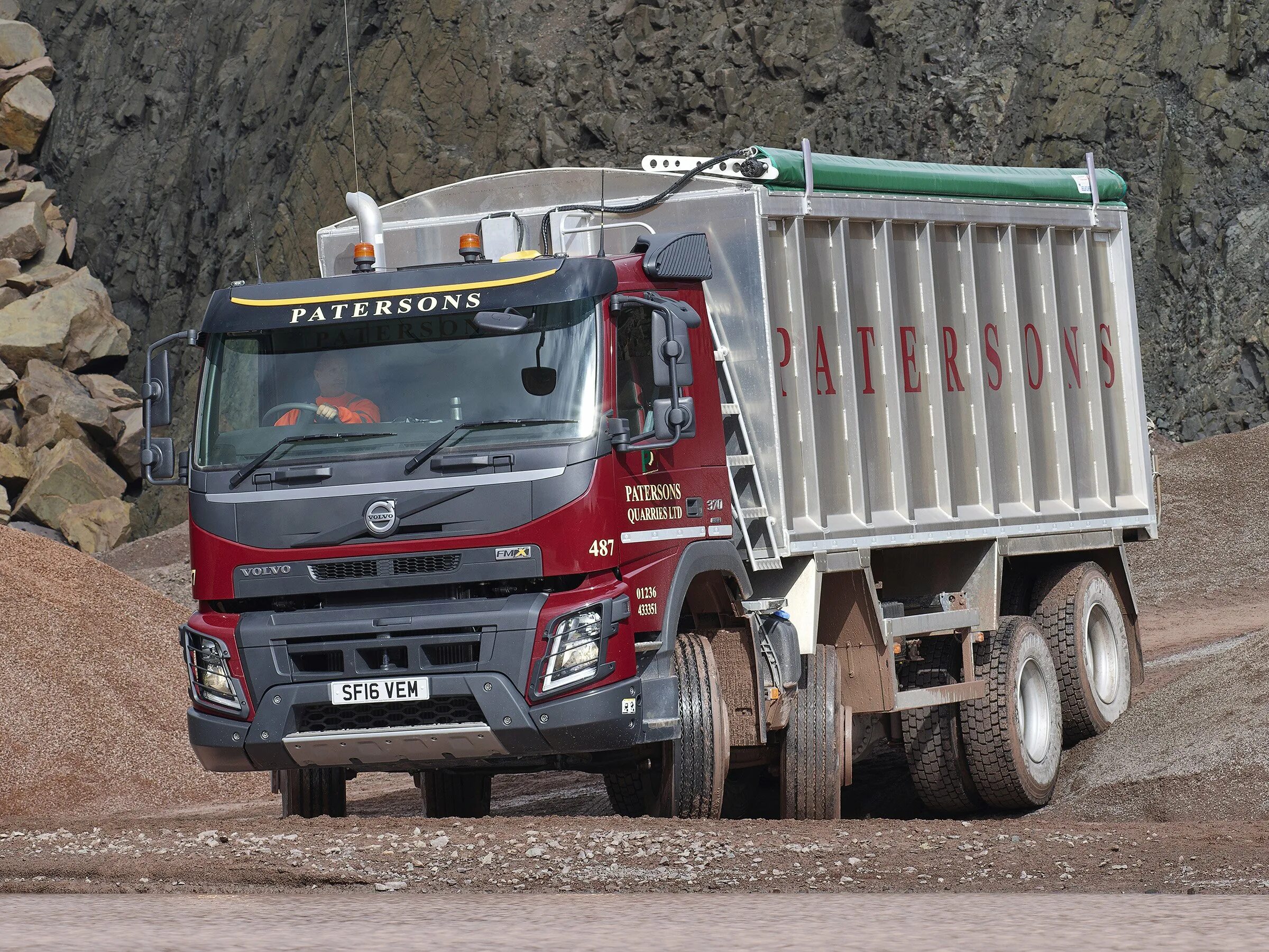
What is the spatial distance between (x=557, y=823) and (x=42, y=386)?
109ft

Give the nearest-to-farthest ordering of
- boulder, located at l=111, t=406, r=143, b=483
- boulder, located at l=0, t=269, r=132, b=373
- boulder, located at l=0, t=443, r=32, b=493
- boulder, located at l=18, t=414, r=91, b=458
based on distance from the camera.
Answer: boulder, located at l=0, t=443, r=32, b=493 → boulder, located at l=18, t=414, r=91, b=458 → boulder, located at l=111, t=406, r=143, b=483 → boulder, located at l=0, t=269, r=132, b=373

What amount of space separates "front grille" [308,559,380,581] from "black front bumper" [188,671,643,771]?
519 mm

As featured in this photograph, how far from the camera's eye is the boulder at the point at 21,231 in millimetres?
41406

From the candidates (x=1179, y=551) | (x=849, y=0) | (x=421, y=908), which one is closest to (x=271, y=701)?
(x=421, y=908)

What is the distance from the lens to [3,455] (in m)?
37.7

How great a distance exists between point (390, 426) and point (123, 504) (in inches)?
1232

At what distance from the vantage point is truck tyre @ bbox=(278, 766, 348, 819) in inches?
394

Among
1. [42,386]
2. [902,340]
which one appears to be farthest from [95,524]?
[902,340]

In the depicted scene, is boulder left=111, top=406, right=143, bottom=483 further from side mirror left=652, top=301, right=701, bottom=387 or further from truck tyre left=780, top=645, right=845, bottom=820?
side mirror left=652, top=301, right=701, bottom=387

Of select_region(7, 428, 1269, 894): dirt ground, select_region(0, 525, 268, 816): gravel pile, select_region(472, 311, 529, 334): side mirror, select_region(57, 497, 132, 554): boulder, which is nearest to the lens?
select_region(7, 428, 1269, 894): dirt ground

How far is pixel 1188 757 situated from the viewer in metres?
11.2

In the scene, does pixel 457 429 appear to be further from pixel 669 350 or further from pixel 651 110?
pixel 651 110

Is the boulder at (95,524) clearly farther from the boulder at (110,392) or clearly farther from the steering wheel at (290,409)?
the steering wheel at (290,409)

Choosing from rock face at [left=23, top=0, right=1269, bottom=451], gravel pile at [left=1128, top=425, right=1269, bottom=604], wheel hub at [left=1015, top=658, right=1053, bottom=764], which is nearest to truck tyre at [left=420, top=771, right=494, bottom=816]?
wheel hub at [left=1015, top=658, right=1053, bottom=764]
